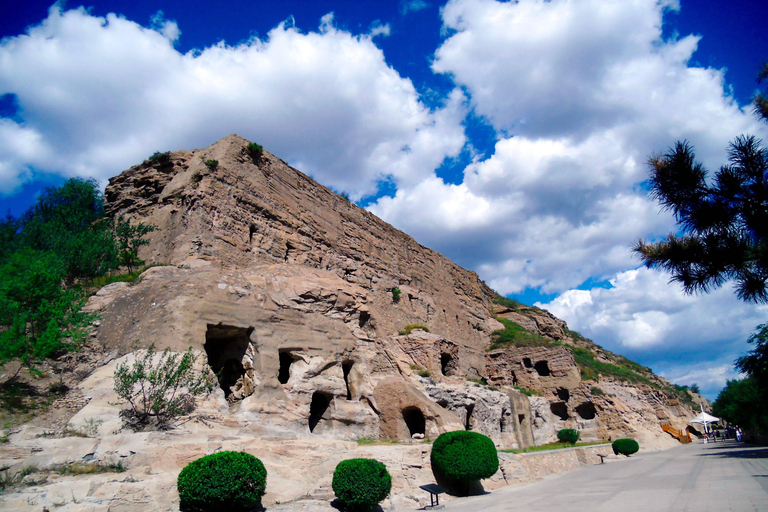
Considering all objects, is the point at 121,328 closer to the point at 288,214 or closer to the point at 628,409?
the point at 288,214

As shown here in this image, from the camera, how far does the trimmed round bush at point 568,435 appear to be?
30367mm

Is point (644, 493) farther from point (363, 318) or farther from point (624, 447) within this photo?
point (624, 447)

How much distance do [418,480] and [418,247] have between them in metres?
25.0

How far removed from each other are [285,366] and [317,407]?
6.78 feet

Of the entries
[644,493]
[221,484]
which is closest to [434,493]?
[644,493]

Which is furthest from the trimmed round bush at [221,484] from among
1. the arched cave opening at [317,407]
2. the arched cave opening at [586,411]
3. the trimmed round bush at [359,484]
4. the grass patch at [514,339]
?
the grass patch at [514,339]

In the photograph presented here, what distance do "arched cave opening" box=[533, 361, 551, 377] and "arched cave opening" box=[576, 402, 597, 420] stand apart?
3258 mm

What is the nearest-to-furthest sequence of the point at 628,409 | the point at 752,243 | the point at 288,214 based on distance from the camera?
the point at 752,243 < the point at 288,214 < the point at 628,409

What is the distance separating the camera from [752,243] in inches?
411

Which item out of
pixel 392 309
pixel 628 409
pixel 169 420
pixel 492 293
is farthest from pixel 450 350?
pixel 492 293

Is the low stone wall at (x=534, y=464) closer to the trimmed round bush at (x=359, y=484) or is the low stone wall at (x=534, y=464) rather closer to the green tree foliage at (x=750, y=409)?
the trimmed round bush at (x=359, y=484)

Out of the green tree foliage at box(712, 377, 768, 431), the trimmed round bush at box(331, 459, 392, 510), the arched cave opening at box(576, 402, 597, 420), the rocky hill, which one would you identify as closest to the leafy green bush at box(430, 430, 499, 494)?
the rocky hill

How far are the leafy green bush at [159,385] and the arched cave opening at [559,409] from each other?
1127 inches

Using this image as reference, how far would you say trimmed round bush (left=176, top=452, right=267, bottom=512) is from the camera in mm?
9000
